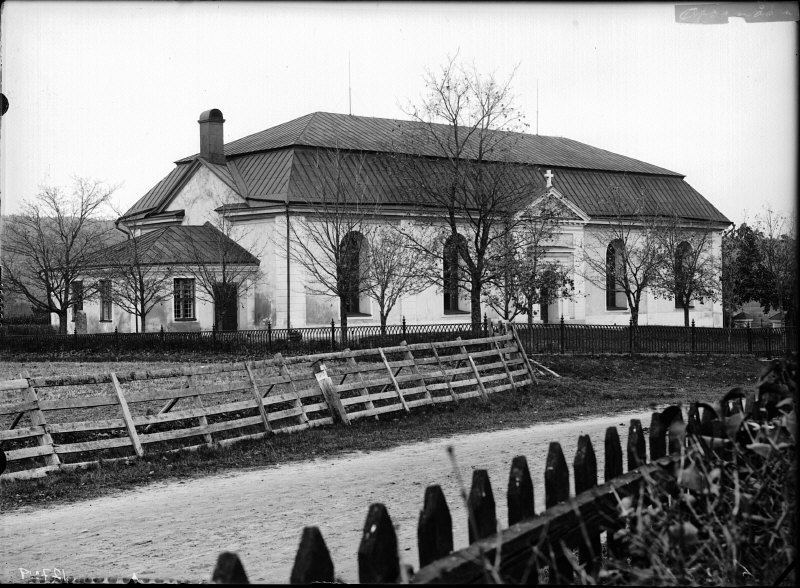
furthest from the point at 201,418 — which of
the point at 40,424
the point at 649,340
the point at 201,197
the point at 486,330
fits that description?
the point at 201,197

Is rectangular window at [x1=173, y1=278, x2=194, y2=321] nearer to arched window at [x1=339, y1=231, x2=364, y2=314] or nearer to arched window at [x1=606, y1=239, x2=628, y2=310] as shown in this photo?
arched window at [x1=339, y1=231, x2=364, y2=314]

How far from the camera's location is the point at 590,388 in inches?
875

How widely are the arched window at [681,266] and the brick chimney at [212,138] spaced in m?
22.5

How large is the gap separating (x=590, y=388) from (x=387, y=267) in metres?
17.8

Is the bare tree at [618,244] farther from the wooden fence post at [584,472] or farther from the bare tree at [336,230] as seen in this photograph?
the wooden fence post at [584,472]

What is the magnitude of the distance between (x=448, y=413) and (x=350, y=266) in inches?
855

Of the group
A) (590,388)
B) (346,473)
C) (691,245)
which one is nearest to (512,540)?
(346,473)

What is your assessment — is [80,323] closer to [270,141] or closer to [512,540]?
[270,141]

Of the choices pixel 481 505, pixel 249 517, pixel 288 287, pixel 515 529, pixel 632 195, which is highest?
pixel 632 195

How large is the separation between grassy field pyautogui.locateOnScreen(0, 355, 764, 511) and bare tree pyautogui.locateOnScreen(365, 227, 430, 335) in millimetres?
8765

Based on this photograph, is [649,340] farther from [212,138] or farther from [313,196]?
[212,138]

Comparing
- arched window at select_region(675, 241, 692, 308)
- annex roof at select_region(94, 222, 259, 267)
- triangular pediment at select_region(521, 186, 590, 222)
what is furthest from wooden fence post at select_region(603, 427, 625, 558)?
arched window at select_region(675, 241, 692, 308)

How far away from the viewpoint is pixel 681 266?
4703cm

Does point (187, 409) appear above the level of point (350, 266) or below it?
below
